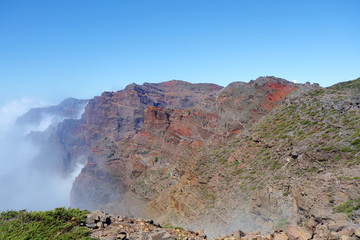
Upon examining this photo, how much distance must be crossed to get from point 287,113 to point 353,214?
16.0m

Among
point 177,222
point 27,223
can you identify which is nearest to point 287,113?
point 177,222

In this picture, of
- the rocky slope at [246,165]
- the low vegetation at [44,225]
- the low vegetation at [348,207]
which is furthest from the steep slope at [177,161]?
the low vegetation at [44,225]

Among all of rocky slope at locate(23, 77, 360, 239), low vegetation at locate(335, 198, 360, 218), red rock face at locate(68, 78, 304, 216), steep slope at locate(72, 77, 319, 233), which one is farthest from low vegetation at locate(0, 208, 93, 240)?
red rock face at locate(68, 78, 304, 216)

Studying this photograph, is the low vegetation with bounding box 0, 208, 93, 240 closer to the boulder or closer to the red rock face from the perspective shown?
the boulder

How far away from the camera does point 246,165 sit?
2255 centimetres

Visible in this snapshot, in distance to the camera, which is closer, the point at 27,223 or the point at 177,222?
the point at 27,223

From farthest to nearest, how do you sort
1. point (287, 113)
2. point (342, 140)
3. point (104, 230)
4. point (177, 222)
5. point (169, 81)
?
point (169, 81)
point (287, 113)
point (177, 222)
point (342, 140)
point (104, 230)

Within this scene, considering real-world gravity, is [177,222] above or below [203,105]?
below

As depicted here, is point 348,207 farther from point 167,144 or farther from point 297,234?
point 167,144

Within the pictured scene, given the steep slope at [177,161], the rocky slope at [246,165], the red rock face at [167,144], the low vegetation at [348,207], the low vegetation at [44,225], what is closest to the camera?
the low vegetation at [44,225]

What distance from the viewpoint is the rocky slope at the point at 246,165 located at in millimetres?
13659

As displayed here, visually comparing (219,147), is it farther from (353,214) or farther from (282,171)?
(353,214)

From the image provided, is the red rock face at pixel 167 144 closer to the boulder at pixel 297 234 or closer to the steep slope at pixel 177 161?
the steep slope at pixel 177 161

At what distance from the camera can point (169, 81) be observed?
510 feet
